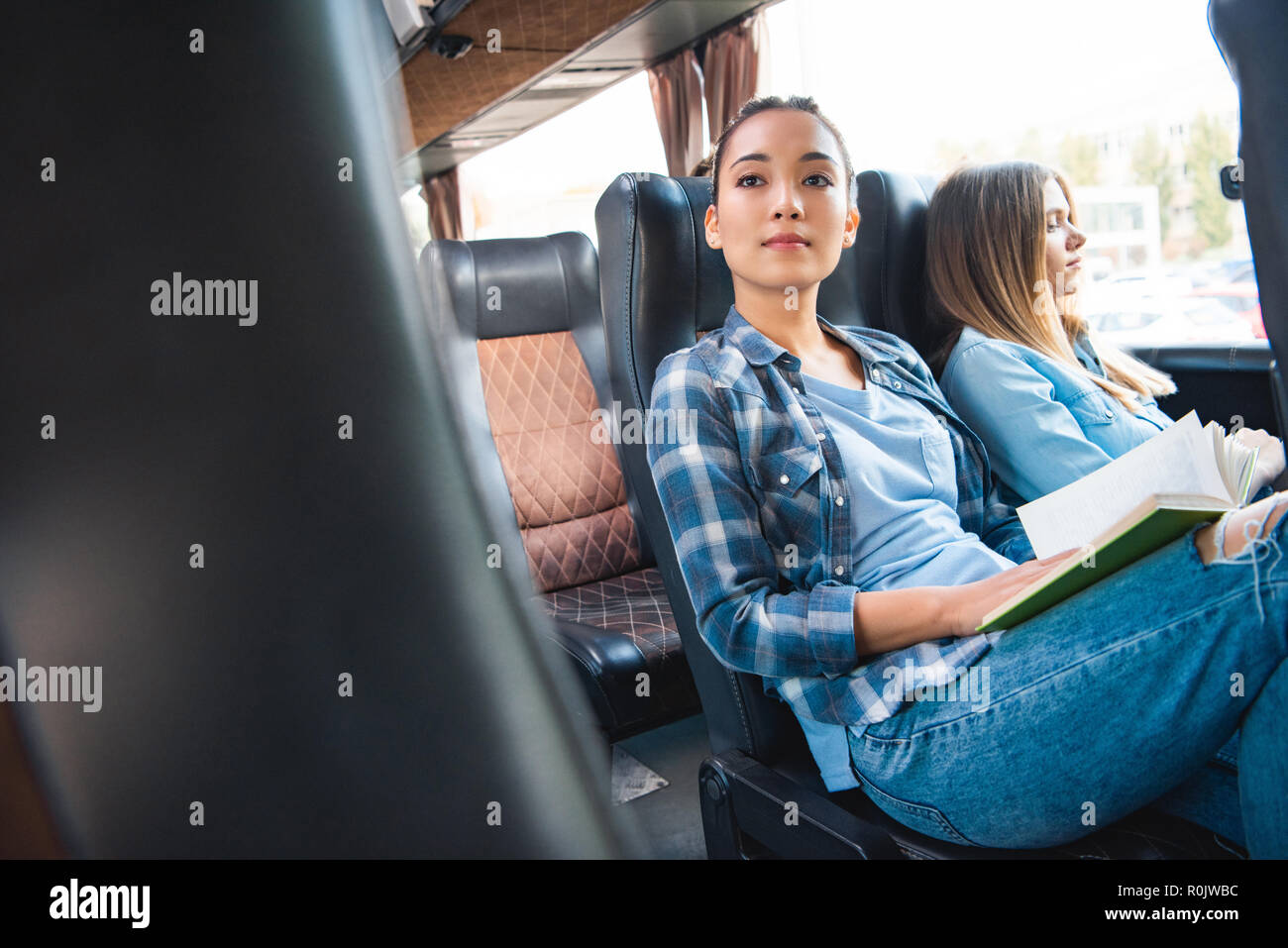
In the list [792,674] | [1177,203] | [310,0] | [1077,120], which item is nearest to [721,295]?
[792,674]

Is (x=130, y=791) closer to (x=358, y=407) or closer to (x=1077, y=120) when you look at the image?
(x=358, y=407)

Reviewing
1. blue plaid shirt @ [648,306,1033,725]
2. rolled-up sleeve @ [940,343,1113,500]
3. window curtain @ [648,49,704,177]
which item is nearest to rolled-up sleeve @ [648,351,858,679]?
blue plaid shirt @ [648,306,1033,725]

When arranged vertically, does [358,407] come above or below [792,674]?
above

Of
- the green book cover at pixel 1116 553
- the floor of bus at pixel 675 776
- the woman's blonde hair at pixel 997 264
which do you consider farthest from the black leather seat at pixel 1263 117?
the floor of bus at pixel 675 776

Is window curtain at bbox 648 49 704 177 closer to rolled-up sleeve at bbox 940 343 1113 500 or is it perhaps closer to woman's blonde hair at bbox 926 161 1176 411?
woman's blonde hair at bbox 926 161 1176 411

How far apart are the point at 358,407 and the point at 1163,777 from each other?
765 millimetres

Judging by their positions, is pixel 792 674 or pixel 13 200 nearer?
pixel 13 200

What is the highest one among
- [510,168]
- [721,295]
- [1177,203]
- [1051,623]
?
[510,168]

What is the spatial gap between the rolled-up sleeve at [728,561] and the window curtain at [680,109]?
9.73 feet

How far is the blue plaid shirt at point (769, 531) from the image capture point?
2.52 ft

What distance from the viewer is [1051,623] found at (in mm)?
686

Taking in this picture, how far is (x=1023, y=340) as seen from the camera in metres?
1.14

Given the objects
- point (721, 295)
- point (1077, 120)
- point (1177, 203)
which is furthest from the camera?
point (1077, 120)

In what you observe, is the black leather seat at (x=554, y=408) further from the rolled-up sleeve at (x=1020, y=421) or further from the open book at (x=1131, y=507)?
the open book at (x=1131, y=507)
